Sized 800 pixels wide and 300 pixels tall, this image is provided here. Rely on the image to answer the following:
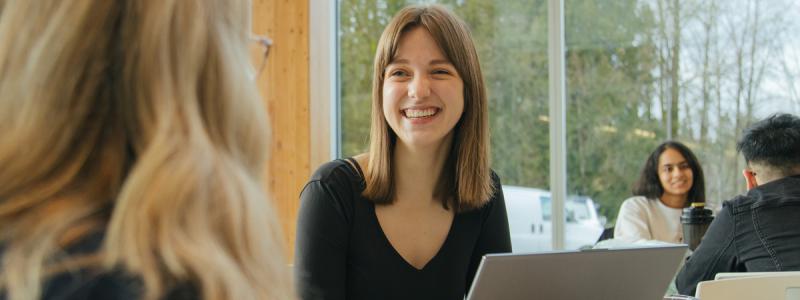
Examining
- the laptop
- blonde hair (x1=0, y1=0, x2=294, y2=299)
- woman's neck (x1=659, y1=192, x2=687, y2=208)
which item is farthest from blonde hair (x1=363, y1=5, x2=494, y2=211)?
woman's neck (x1=659, y1=192, x2=687, y2=208)

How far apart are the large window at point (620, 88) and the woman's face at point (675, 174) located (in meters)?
0.61

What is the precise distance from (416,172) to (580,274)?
63cm

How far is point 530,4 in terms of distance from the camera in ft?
17.3

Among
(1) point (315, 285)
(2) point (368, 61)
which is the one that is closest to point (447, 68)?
(1) point (315, 285)

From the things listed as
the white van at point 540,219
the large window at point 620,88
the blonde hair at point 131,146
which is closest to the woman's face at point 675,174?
the large window at point 620,88

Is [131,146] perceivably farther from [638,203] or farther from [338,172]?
[638,203]

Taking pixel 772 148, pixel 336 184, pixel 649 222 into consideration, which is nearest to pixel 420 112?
pixel 336 184

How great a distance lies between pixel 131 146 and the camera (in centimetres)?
76

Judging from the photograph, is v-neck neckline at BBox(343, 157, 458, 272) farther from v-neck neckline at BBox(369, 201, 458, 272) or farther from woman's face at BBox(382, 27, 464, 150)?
woman's face at BBox(382, 27, 464, 150)

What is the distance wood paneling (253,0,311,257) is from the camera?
19.2 ft

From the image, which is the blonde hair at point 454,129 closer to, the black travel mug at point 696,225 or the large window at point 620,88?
the black travel mug at point 696,225

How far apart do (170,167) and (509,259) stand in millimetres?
903

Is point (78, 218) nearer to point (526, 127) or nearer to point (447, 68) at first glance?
point (447, 68)

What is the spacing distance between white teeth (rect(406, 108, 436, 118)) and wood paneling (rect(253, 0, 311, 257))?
3842 millimetres
